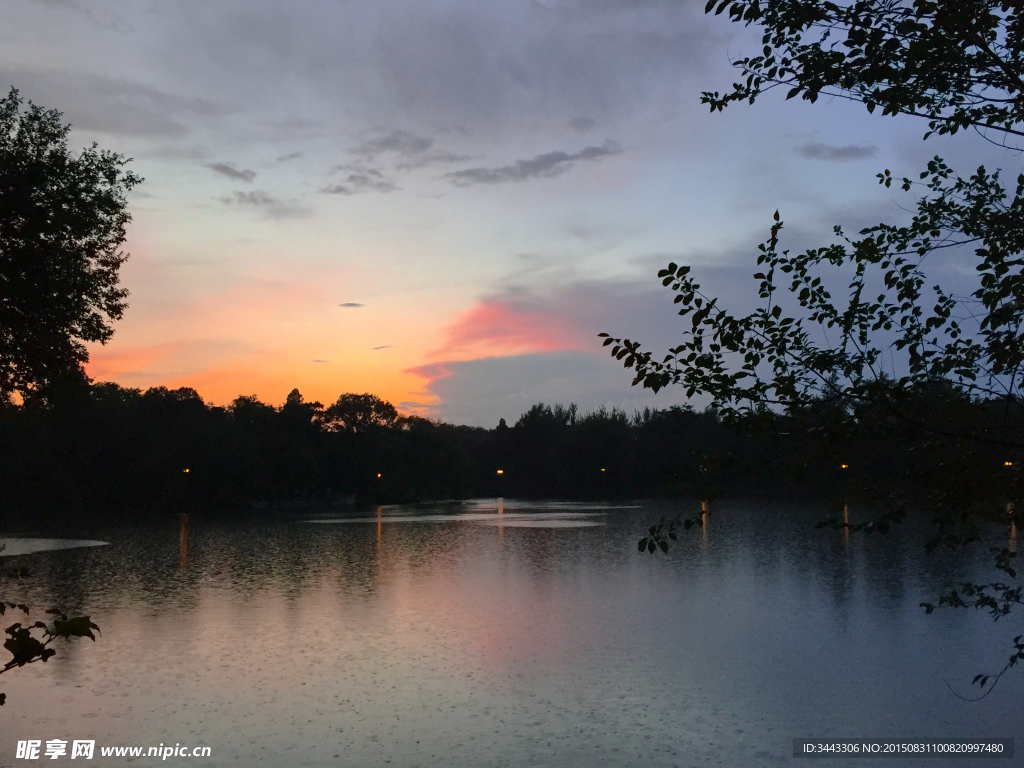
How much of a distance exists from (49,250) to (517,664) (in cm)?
850

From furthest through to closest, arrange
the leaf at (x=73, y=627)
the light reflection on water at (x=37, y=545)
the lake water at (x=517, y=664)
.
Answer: the light reflection on water at (x=37, y=545)
the lake water at (x=517, y=664)
the leaf at (x=73, y=627)

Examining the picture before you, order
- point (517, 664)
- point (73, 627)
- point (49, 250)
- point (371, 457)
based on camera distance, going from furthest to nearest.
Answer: point (371, 457)
point (517, 664)
point (49, 250)
point (73, 627)

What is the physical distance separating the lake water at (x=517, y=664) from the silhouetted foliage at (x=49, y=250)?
1878 mm

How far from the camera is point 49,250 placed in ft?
23.9

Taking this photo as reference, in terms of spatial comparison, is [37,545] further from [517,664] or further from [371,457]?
[371,457]

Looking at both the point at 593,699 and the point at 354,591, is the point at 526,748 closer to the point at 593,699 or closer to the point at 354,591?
the point at 593,699

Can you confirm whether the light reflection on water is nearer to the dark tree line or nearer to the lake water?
the dark tree line

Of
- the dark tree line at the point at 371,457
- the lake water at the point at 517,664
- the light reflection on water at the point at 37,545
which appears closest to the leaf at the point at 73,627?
the dark tree line at the point at 371,457

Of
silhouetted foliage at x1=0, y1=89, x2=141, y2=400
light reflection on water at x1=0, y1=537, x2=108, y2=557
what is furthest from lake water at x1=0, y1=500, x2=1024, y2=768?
light reflection on water at x1=0, y1=537, x2=108, y2=557

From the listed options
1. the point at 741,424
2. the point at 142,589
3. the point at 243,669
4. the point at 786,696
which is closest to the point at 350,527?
the point at 142,589

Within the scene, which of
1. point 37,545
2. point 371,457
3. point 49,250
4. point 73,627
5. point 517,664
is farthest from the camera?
point 371,457

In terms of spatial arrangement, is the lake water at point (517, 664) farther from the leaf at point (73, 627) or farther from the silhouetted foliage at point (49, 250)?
the leaf at point (73, 627)

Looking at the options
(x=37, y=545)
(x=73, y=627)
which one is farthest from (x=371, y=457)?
(x=73, y=627)

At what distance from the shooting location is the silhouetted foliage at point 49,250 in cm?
672
